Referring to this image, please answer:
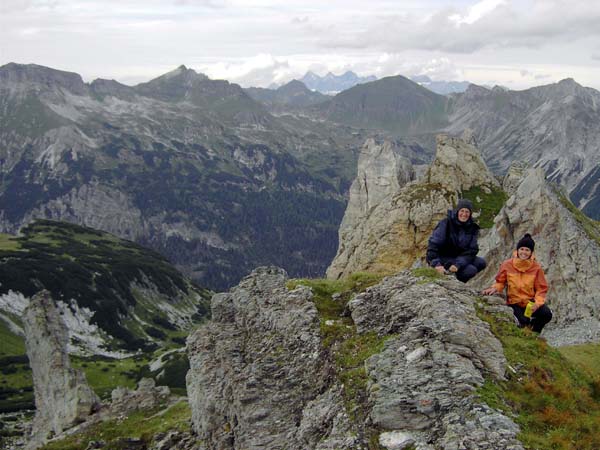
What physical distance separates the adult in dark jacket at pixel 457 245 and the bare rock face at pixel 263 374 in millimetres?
6460

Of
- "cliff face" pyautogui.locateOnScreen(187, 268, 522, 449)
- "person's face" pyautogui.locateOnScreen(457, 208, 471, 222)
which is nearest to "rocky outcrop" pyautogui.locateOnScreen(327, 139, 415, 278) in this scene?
"cliff face" pyautogui.locateOnScreen(187, 268, 522, 449)

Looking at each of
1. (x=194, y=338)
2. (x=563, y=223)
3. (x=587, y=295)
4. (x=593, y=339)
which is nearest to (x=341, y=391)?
(x=194, y=338)

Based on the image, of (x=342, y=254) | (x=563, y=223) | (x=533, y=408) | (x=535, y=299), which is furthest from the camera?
(x=342, y=254)

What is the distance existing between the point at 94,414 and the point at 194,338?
30.2 meters

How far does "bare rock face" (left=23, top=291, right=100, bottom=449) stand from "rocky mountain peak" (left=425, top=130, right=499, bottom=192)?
46.8m

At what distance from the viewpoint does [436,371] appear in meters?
17.7

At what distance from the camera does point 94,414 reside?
58.4 metres

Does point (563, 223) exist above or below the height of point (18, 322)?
above

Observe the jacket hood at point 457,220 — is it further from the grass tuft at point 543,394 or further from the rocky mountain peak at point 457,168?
the rocky mountain peak at point 457,168

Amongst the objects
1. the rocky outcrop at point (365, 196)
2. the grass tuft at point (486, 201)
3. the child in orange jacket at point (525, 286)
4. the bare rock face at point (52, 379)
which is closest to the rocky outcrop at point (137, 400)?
the bare rock face at point (52, 379)

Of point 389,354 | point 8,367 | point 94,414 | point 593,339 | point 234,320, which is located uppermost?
point 389,354

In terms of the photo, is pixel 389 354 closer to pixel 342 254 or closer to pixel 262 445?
pixel 262 445

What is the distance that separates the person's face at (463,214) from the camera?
23453mm

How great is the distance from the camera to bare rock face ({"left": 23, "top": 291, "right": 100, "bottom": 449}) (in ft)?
197
